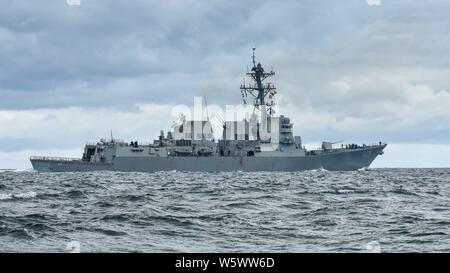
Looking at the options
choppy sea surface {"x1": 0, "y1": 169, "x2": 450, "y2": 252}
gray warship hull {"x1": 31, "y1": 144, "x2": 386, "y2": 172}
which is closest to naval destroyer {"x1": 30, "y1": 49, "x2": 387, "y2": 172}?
gray warship hull {"x1": 31, "y1": 144, "x2": 386, "y2": 172}

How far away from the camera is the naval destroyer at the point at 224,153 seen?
323ft

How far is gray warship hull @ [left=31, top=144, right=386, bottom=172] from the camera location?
98.3 meters

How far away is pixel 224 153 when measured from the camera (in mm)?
103062

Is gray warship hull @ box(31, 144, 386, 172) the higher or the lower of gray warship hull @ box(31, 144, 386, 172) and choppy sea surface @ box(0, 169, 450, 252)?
the higher

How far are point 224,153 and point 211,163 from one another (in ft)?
15.5

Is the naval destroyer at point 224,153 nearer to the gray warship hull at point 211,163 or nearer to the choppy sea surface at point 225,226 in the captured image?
the gray warship hull at point 211,163

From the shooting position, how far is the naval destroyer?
98562mm

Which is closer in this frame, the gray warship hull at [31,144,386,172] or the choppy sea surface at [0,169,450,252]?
the choppy sea surface at [0,169,450,252]

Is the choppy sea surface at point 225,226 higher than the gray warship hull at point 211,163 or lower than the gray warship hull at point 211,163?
lower

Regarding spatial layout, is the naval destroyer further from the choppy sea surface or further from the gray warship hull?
the choppy sea surface

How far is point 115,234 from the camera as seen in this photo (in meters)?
16.5

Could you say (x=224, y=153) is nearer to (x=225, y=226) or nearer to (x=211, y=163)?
(x=211, y=163)

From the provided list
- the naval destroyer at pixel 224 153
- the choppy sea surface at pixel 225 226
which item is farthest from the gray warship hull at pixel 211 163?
the choppy sea surface at pixel 225 226
